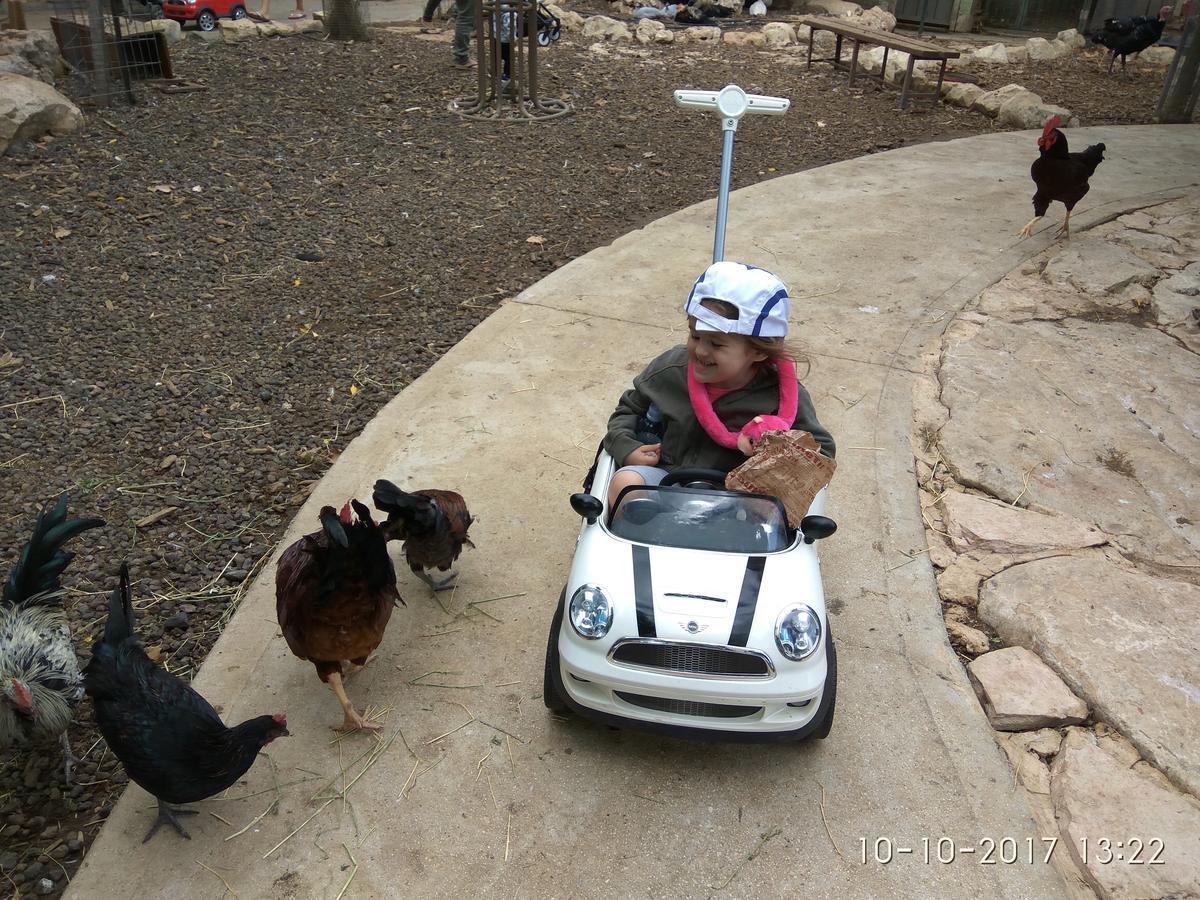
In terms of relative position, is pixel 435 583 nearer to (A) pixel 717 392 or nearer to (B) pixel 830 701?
(A) pixel 717 392

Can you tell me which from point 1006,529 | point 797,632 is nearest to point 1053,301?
point 1006,529

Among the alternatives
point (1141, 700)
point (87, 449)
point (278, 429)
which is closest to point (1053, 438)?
point (1141, 700)

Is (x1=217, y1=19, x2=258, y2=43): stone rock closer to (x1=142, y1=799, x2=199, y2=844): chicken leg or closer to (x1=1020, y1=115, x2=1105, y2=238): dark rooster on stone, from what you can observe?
(x1=1020, y1=115, x2=1105, y2=238): dark rooster on stone

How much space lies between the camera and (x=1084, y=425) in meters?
4.76

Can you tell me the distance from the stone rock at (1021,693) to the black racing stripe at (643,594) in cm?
137

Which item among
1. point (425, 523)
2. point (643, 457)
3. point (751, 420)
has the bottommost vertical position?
point (425, 523)

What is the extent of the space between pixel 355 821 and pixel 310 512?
1.63 metres

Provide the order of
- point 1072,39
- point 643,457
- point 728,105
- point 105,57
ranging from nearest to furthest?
1. point 643,457
2. point 728,105
3. point 105,57
4. point 1072,39

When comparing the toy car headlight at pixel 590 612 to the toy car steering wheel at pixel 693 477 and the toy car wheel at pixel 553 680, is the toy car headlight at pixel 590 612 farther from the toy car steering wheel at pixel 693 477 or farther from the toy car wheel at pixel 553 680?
the toy car steering wheel at pixel 693 477

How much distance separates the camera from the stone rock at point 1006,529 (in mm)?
3895

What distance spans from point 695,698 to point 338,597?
1.15 metres

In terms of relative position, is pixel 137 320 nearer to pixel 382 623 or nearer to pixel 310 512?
pixel 310 512

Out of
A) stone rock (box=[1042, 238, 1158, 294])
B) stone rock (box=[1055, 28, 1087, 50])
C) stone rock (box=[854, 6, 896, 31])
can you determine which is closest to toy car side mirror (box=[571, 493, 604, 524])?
stone rock (box=[1042, 238, 1158, 294])

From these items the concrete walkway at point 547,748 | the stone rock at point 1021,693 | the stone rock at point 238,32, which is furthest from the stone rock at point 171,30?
the stone rock at point 1021,693
